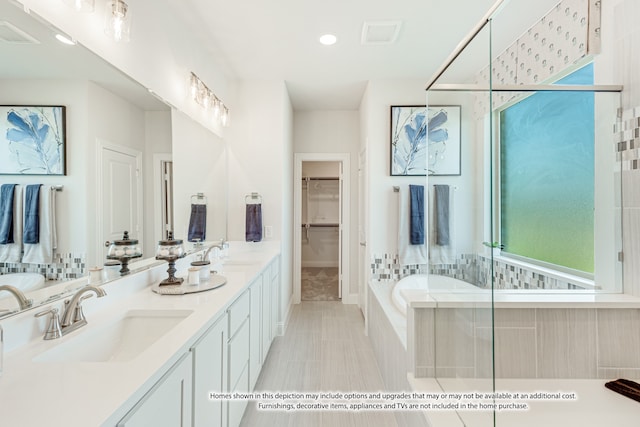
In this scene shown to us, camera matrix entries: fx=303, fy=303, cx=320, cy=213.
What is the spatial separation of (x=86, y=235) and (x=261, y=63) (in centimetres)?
223

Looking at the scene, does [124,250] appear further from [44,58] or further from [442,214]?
[442,214]

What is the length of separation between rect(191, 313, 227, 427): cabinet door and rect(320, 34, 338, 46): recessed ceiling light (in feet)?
7.30

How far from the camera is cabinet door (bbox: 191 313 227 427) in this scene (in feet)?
3.81

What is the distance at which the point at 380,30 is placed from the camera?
237cm

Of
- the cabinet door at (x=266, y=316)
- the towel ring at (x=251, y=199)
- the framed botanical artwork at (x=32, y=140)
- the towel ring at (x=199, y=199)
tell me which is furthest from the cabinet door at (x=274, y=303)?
the framed botanical artwork at (x=32, y=140)

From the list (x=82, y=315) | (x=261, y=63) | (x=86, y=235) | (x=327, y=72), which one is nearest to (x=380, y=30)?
(x=327, y=72)

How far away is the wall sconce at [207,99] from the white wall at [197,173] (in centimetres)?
19

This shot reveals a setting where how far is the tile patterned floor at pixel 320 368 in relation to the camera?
6.49ft

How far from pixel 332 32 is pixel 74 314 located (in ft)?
8.00

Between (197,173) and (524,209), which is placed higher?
(197,173)

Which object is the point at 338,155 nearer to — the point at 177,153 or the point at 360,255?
the point at 360,255

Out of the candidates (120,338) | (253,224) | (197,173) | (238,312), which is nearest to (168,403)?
(120,338)

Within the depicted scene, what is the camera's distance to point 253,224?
311 cm

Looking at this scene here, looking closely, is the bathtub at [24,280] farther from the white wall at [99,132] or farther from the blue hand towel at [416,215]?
the blue hand towel at [416,215]
